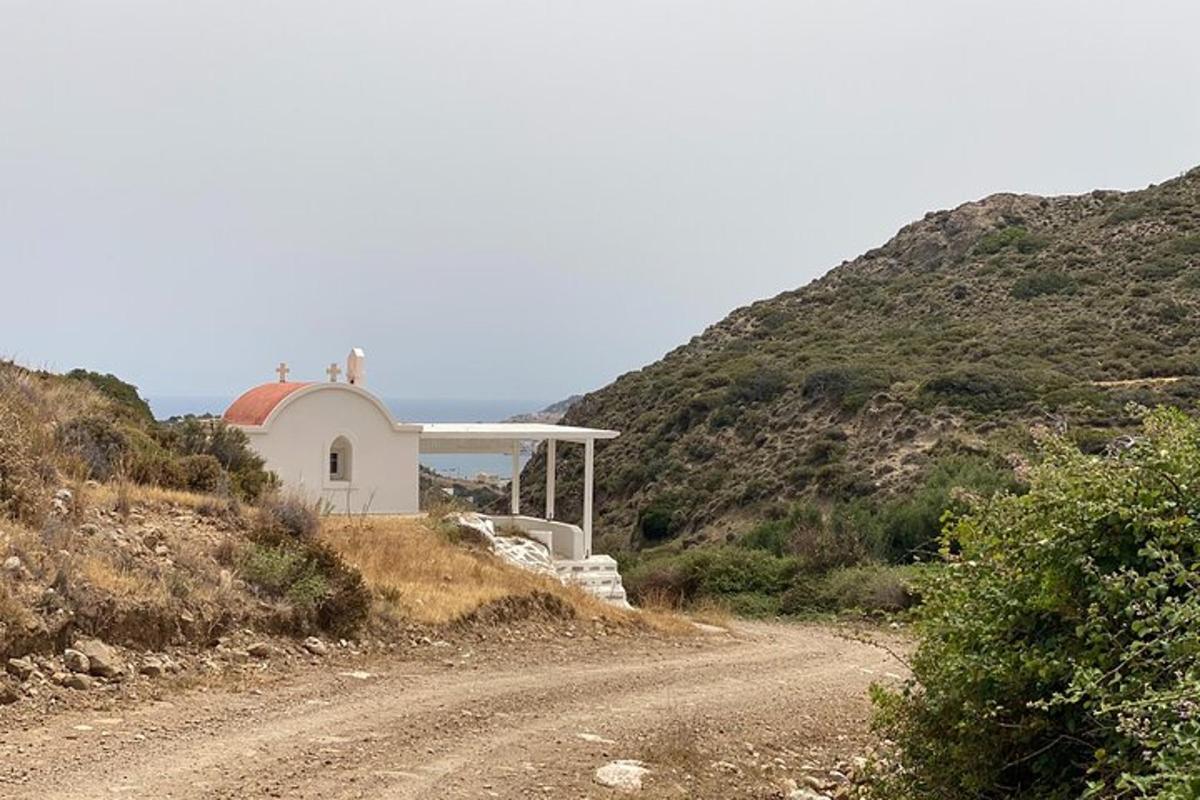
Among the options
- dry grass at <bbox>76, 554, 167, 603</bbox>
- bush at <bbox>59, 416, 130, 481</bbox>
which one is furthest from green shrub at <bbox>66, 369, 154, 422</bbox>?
dry grass at <bbox>76, 554, 167, 603</bbox>

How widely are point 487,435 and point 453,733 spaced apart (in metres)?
14.7

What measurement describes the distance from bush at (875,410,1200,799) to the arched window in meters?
15.0

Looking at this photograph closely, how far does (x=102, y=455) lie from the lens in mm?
13812

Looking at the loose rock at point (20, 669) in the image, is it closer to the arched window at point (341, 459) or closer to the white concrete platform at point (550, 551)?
the white concrete platform at point (550, 551)

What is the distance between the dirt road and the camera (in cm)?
700

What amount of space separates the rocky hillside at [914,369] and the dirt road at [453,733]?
17.8m

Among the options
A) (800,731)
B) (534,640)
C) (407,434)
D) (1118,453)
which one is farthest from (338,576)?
(407,434)

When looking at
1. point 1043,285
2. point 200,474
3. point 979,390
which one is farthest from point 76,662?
point 1043,285

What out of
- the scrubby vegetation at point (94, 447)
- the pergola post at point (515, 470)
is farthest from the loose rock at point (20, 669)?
the pergola post at point (515, 470)

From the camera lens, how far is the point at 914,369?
38281 millimetres

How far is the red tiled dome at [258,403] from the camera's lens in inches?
782

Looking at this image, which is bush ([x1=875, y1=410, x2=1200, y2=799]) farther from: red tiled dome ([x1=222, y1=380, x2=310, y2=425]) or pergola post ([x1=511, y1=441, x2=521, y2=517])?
pergola post ([x1=511, y1=441, x2=521, y2=517])

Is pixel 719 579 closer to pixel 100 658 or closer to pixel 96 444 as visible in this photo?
pixel 96 444

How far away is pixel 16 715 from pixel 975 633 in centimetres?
614
